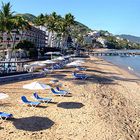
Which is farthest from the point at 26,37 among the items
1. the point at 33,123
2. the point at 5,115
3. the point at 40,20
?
the point at 33,123

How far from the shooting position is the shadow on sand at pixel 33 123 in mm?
18367

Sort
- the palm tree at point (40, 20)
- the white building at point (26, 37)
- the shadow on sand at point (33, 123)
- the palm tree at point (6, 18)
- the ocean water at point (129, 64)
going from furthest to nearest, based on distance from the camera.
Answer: the palm tree at point (40, 20) → the white building at point (26, 37) → the ocean water at point (129, 64) → the palm tree at point (6, 18) → the shadow on sand at point (33, 123)

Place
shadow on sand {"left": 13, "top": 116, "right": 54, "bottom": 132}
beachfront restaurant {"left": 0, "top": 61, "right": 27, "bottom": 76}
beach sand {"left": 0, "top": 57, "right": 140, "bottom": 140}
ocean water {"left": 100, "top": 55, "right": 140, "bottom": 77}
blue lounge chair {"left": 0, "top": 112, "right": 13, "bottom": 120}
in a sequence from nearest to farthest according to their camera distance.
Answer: beach sand {"left": 0, "top": 57, "right": 140, "bottom": 140}
shadow on sand {"left": 13, "top": 116, "right": 54, "bottom": 132}
blue lounge chair {"left": 0, "top": 112, "right": 13, "bottom": 120}
beachfront restaurant {"left": 0, "top": 61, "right": 27, "bottom": 76}
ocean water {"left": 100, "top": 55, "right": 140, "bottom": 77}

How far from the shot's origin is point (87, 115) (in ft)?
72.0

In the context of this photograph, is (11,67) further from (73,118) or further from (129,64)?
(129,64)

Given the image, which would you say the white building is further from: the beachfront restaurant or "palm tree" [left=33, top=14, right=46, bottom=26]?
the beachfront restaurant

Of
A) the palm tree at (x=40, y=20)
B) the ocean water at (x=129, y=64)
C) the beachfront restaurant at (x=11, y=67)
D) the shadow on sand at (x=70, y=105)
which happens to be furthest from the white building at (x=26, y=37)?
the shadow on sand at (x=70, y=105)

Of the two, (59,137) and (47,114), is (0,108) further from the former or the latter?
A: (59,137)

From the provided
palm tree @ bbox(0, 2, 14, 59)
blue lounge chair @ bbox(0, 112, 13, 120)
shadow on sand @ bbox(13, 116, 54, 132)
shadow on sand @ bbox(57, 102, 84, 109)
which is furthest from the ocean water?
blue lounge chair @ bbox(0, 112, 13, 120)

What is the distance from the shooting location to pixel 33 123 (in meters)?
19.2

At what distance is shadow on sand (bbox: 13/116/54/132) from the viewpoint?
60.3 feet

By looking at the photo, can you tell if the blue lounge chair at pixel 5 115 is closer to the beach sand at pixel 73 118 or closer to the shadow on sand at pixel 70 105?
the beach sand at pixel 73 118

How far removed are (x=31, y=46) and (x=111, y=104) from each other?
2308 inches

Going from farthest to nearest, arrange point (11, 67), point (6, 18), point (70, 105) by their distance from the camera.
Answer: point (6, 18), point (11, 67), point (70, 105)
